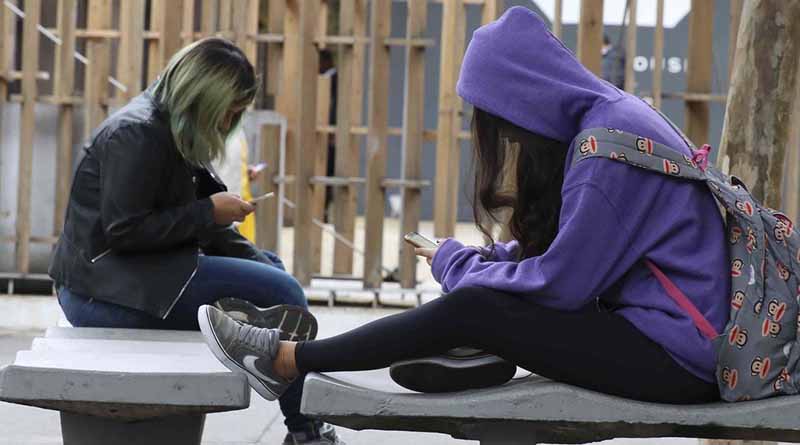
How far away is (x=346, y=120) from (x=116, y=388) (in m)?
7.28

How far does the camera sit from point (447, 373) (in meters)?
3.33

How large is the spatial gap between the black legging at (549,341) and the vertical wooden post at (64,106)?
740 cm

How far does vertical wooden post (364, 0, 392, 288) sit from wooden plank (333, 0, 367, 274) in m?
0.51

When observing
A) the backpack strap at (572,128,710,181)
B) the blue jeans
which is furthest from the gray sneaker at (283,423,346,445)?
the backpack strap at (572,128,710,181)

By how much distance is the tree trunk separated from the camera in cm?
468

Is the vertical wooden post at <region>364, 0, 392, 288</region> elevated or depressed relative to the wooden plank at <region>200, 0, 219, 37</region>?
depressed

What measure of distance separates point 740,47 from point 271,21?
6560 mm

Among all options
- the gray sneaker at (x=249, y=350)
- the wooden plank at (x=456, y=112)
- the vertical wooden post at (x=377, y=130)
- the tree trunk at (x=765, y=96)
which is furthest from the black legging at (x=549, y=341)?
the wooden plank at (x=456, y=112)

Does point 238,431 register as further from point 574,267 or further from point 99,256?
point 574,267

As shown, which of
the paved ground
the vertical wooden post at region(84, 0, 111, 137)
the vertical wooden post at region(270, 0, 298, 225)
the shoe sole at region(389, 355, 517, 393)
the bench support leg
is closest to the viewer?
the shoe sole at region(389, 355, 517, 393)

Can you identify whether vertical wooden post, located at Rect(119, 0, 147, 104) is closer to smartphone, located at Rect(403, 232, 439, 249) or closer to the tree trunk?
the tree trunk

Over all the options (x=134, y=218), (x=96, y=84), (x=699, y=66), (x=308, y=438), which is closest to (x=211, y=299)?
(x=134, y=218)

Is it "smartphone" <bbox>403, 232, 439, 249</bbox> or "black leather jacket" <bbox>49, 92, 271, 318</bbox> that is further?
"black leather jacket" <bbox>49, 92, 271, 318</bbox>

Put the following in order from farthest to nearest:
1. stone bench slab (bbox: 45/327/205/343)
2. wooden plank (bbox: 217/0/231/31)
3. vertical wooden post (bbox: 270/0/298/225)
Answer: vertical wooden post (bbox: 270/0/298/225) → wooden plank (bbox: 217/0/231/31) → stone bench slab (bbox: 45/327/205/343)
